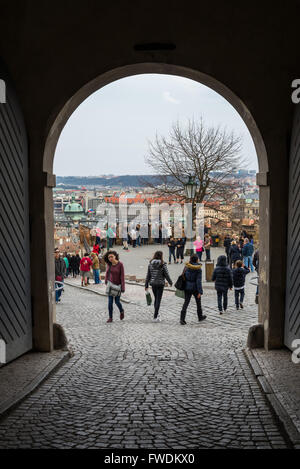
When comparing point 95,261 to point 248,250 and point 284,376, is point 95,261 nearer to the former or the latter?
point 248,250

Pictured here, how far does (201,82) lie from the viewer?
24.4 ft

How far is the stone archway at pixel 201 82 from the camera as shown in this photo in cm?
703

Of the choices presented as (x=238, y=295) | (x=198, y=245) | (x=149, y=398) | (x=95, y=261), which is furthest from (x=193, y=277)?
(x=198, y=245)

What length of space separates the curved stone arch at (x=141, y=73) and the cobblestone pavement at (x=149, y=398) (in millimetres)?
2740

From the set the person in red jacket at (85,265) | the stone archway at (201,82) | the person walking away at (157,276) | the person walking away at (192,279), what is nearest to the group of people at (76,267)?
the person in red jacket at (85,265)

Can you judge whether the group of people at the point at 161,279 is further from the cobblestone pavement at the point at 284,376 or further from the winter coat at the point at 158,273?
the cobblestone pavement at the point at 284,376

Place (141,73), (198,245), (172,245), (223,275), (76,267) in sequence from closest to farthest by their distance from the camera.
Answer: (141,73) → (223,275) → (198,245) → (76,267) → (172,245)

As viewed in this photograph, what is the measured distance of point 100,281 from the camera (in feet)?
62.1

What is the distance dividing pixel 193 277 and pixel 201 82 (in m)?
4.16

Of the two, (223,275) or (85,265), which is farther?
(85,265)

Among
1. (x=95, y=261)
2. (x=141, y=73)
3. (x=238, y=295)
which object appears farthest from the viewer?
(x=95, y=261)

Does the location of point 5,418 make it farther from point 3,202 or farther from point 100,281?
point 100,281

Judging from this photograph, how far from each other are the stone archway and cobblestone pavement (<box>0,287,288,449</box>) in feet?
3.23
